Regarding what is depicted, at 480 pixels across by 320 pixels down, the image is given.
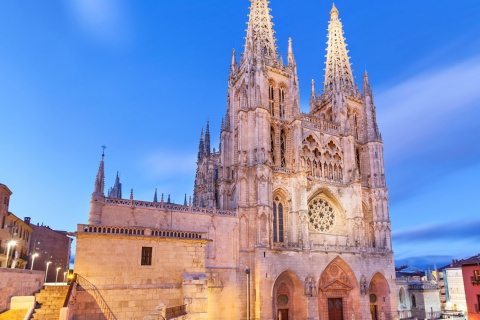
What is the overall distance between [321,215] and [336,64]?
65.3ft

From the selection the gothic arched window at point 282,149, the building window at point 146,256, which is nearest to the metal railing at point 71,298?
the building window at point 146,256

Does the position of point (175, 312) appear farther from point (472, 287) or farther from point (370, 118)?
point (370, 118)

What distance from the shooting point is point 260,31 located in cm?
4016

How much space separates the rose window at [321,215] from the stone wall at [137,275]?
18139mm

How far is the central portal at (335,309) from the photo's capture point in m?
33.1

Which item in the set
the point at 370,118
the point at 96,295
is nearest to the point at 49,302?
the point at 96,295

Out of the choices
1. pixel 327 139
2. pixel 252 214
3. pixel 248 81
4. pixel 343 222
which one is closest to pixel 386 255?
pixel 343 222

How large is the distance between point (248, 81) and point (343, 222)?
58.8 ft

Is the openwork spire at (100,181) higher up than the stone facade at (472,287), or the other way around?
the openwork spire at (100,181)

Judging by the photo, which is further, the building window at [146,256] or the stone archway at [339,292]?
the stone archway at [339,292]

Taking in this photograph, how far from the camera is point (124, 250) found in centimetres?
1873

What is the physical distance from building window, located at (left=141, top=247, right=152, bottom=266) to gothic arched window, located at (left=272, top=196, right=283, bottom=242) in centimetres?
1563

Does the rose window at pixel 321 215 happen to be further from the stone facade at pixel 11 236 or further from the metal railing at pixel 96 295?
the stone facade at pixel 11 236

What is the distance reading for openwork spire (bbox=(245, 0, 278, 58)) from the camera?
37.7 meters
